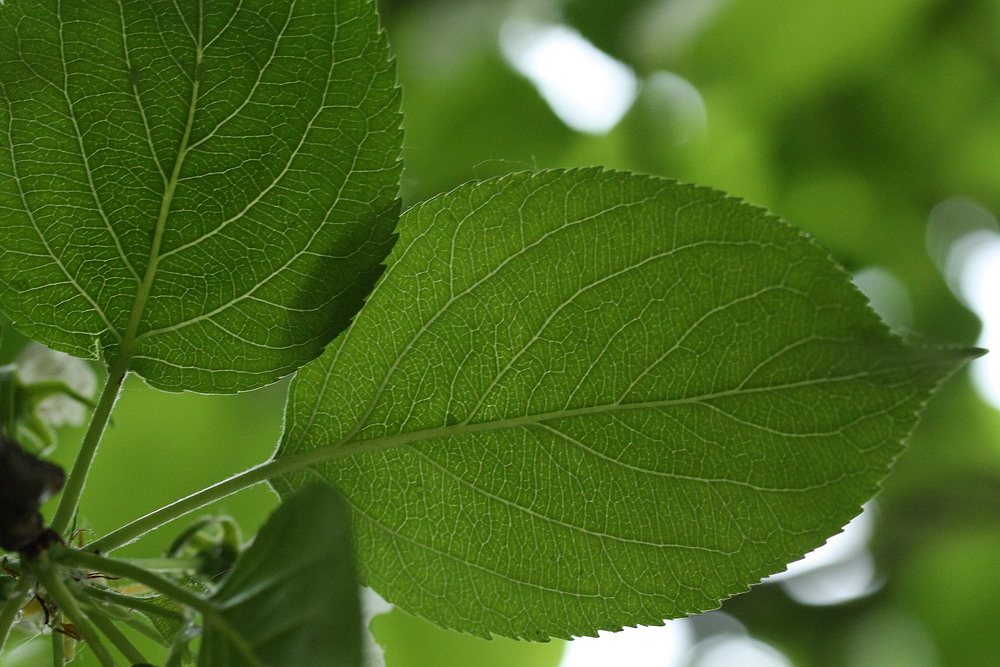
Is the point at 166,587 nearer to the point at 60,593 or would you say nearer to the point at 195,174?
the point at 60,593

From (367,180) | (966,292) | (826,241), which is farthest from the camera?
(966,292)

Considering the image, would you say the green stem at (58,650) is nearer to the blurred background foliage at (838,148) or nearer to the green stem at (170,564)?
the green stem at (170,564)

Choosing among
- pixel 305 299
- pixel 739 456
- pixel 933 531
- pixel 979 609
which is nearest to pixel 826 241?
pixel 933 531

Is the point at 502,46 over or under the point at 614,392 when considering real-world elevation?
over

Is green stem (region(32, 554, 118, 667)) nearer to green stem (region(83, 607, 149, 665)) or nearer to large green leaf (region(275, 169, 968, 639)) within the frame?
green stem (region(83, 607, 149, 665))

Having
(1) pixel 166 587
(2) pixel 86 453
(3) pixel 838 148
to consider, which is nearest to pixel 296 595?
(1) pixel 166 587

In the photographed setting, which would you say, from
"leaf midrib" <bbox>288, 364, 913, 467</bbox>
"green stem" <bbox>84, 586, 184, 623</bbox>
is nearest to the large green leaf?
"leaf midrib" <bbox>288, 364, 913, 467</bbox>

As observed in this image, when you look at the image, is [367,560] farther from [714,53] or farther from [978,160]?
[978,160]

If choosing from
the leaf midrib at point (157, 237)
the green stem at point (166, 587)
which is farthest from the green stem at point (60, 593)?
the leaf midrib at point (157, 237)
